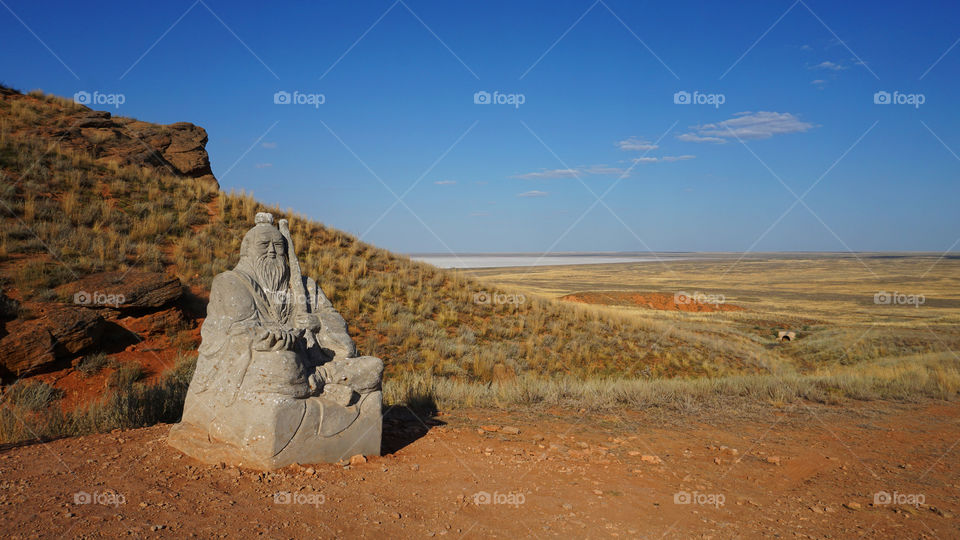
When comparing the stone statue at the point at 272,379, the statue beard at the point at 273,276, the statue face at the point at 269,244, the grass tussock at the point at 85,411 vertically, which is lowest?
the grass tussock at the point at 85,411

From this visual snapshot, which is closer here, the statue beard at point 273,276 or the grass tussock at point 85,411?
the statue beard at point 273,276

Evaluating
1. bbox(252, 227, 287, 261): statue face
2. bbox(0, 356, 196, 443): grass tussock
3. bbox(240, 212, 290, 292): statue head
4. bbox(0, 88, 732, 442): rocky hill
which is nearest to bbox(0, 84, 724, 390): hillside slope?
bbox(0, 88, 732, 442): rocky hill

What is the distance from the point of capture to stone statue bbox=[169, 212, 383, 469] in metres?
5.07

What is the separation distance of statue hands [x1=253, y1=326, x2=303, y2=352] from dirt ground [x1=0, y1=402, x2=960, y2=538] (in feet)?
3.74

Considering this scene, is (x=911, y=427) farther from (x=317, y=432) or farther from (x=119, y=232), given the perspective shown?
(x=119, y=232)

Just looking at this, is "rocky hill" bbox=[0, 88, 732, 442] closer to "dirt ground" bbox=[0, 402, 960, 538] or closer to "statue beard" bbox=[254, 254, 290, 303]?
"statue beard" bbox=[254, 254, 290, 303]

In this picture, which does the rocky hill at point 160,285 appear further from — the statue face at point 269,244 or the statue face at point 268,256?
the statue face at point 269,244

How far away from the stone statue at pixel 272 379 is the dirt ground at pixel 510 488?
236 mm

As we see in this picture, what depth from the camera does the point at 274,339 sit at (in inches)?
203

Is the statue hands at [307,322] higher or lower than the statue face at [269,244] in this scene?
lower

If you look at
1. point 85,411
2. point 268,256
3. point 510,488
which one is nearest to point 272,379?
point 268,256

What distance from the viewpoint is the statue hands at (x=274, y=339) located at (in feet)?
16.8

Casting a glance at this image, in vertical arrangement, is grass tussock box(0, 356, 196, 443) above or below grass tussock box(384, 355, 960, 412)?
above

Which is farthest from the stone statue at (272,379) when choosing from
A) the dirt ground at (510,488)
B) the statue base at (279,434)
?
the dirt ground at (510,488)
